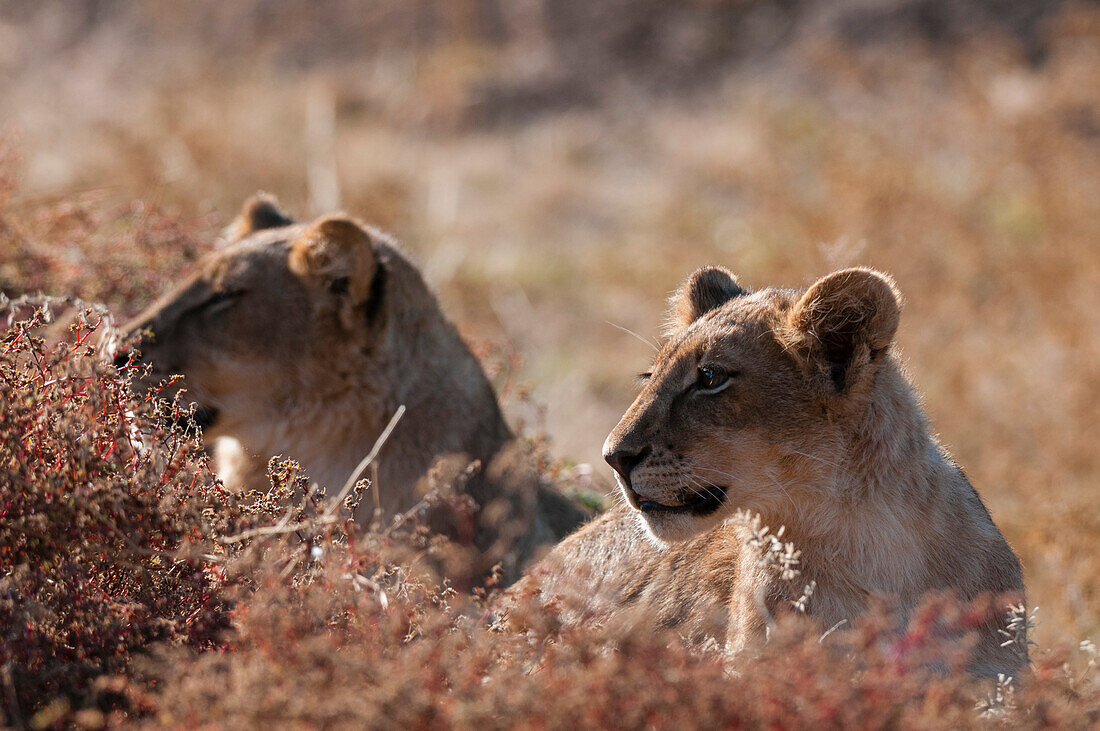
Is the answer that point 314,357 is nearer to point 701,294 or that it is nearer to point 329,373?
point 329,373

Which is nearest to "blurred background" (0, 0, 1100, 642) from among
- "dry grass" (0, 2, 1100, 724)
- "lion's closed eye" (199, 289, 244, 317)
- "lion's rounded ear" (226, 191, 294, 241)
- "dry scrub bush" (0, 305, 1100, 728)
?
"dry grass" (0, 2, 1100, 724)

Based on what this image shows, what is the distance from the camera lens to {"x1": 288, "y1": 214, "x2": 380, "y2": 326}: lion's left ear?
4887 mm

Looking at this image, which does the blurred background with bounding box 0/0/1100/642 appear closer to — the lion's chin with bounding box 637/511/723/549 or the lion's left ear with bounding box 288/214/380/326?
the lion's left ear with bounding box 288/214/380/326

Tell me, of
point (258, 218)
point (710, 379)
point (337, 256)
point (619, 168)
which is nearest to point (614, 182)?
point (619, 168)

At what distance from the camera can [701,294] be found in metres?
4.14

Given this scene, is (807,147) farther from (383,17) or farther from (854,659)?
(854,659)

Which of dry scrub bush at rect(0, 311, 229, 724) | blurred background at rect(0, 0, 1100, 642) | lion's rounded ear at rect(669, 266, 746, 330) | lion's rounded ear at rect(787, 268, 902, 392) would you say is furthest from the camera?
blurred background at rect(0, 0, 1100, 642)

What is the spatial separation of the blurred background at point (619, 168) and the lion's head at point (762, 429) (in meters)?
1.49

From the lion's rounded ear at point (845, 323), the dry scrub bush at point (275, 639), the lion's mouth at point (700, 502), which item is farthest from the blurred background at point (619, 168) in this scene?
the dry scrub bush at point (275, 639)

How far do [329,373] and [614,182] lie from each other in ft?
43.1

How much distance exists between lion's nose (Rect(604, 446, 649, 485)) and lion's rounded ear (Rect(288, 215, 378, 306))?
1813 mm

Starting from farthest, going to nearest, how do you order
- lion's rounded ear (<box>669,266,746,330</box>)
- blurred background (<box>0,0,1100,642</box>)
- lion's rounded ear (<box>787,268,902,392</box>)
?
blurred background (<box>0,0,1100,642</box>) → lion's rounded ear (<box>669,266,746,330</box>) → lion's rounded ear (<box>787,268,902,392</box>)

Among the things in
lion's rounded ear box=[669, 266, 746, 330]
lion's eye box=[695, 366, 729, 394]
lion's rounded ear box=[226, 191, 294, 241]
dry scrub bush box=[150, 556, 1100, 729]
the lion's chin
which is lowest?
the lion's chin

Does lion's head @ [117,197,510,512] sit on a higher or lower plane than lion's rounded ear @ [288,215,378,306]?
lower
